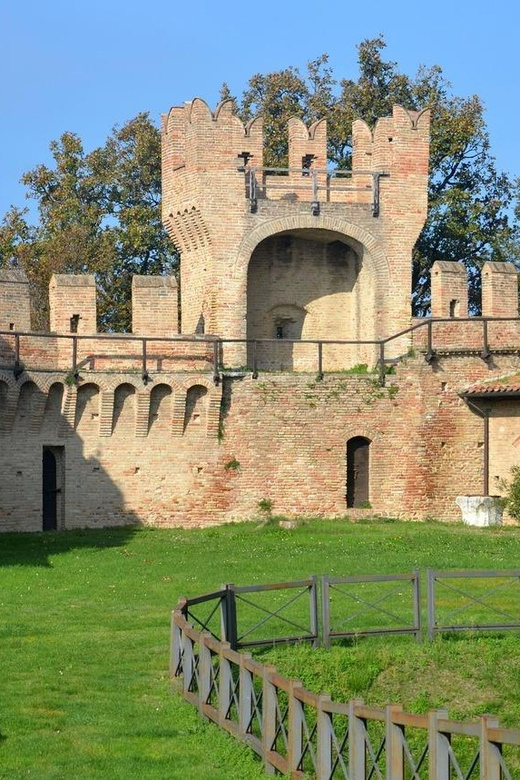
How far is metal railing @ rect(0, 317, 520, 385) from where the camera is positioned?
A: 32.4 meters

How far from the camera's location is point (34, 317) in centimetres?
4719

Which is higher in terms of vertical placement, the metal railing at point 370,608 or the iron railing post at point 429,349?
the iron railing post at point 429,349

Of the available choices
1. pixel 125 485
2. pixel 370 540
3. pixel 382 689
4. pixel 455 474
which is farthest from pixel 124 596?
pixel 455 474

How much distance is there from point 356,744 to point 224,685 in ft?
9.41

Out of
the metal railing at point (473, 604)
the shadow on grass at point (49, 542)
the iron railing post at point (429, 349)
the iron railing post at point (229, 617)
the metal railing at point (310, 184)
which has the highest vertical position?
the metal railing at point (310, 184)

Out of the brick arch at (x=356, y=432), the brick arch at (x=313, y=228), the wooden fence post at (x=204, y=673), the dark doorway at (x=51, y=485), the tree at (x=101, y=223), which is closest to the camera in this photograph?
the wooden fence post at (x=204, y=673)

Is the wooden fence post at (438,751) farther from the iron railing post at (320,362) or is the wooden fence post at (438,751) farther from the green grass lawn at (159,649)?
the iron railing post at (320,362)

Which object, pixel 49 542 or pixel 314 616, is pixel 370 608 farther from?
pixel 49 542

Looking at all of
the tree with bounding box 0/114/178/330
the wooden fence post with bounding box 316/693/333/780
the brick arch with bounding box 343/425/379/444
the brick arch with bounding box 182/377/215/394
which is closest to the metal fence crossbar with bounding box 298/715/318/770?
the wooden fence post with bounding box 316/693/333/780

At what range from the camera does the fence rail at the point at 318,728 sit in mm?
11844

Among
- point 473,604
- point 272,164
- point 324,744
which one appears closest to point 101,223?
point 272,164

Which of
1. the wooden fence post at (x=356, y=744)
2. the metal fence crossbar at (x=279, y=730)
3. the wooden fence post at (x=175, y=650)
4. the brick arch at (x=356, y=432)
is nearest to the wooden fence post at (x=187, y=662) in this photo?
the wooden fence post at (x=175, y=650)

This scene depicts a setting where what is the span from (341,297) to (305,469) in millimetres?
5391

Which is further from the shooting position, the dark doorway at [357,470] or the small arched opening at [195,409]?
the dark doorway at [357,470]
